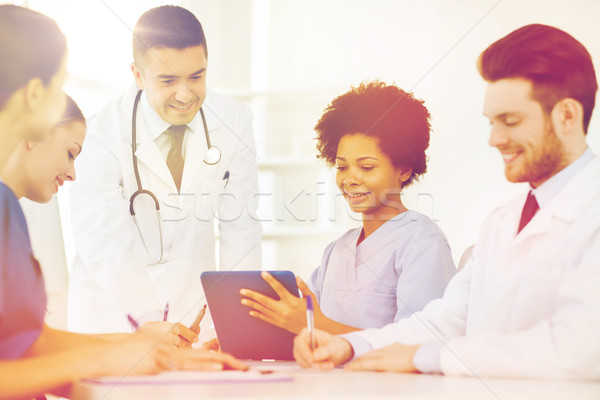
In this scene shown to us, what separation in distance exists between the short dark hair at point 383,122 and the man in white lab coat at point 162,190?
22cm

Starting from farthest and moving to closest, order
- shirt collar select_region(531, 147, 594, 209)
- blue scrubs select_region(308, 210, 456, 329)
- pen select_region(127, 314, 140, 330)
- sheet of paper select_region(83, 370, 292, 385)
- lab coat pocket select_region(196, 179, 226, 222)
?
lab coat pocket select_region(196, 179, 226, 222), pen select_region(127, 314, 140, 330), blue scrubs select_region(308, 210, 456, 329), shirt collar select_region(531, 147, 594, 209), sheet of paper select_region(83, 370, 292, 385)

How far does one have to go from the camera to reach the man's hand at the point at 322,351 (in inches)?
35.7

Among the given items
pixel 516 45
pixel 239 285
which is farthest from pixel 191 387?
pixel 516 45

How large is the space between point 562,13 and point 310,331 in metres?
1.03

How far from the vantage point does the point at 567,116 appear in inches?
41.9

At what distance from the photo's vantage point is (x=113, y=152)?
1.49 meters

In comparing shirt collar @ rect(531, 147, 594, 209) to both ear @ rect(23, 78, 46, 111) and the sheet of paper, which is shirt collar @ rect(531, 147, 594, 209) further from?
ear @ rect(23, 78, 46, 111)

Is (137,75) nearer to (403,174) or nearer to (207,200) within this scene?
(207,200)

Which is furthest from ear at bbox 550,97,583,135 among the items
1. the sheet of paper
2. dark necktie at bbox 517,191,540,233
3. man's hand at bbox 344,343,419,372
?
the sheet of paper

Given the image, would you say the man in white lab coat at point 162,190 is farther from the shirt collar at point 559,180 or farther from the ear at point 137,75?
the shirt collar at point 559,180

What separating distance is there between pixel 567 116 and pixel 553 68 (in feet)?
0.31

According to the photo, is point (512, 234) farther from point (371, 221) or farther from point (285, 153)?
point (285, 153)

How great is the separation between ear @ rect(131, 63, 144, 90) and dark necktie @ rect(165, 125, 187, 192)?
0.45ft

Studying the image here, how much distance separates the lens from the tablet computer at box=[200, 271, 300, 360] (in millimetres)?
1079
